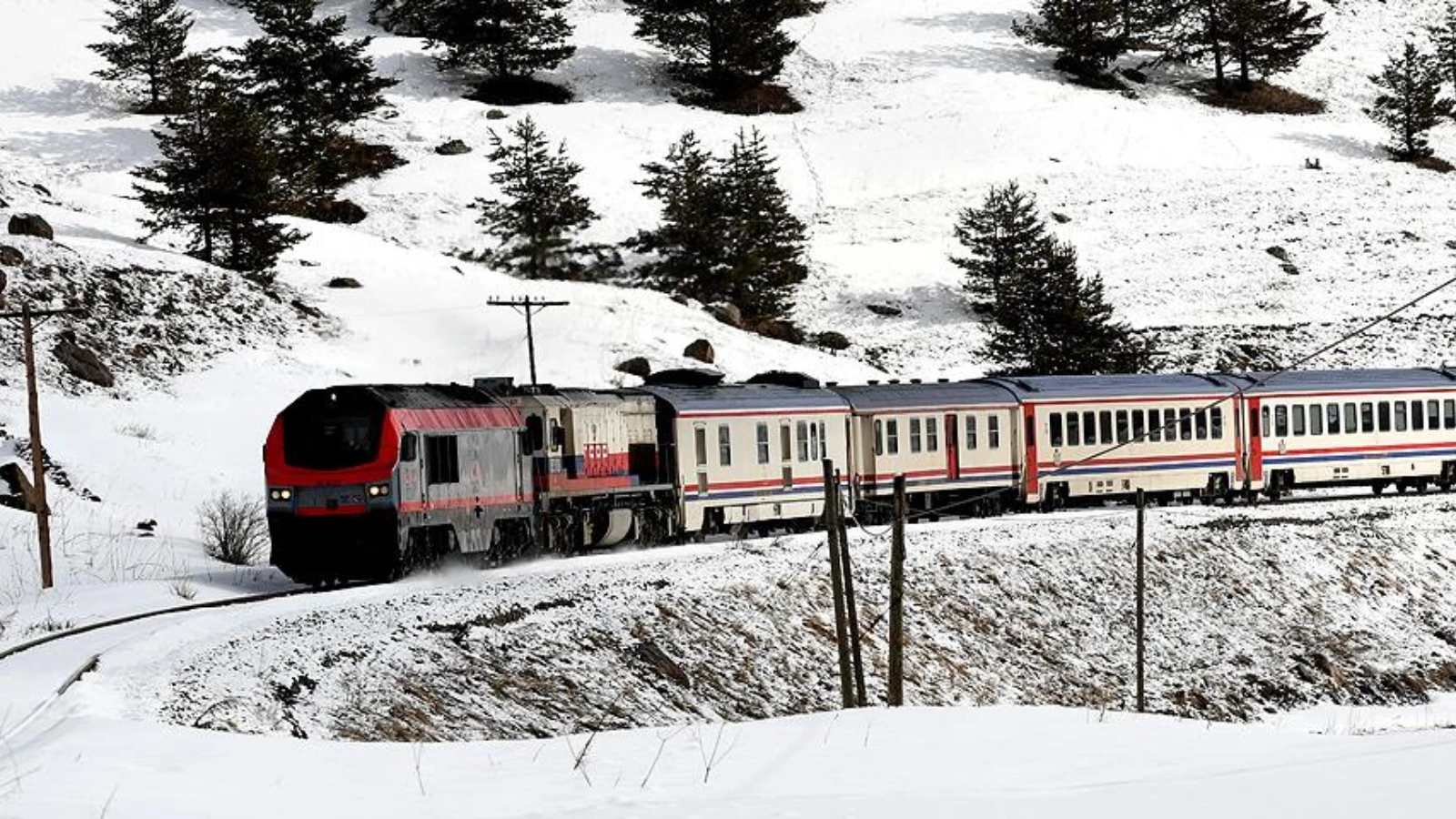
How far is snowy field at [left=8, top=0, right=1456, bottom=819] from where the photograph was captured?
507 inches

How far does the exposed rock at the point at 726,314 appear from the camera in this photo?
6562 centimetres

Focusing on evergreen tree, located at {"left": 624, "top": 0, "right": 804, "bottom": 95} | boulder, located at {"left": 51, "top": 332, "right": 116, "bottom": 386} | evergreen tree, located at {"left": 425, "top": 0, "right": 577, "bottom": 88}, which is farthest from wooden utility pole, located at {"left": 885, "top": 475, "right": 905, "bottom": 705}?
evergreen tree, located at {"left": 624, "top": 0, "right": 804, "bottom": 95}

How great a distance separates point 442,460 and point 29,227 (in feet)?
97.1

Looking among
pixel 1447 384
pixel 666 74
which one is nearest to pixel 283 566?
pixel 1447 384

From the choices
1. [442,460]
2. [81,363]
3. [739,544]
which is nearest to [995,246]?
[81,363]

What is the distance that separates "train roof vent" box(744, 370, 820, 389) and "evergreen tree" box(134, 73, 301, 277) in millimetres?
23253

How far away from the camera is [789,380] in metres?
41.1

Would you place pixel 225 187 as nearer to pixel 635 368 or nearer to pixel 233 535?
pixel 635 368

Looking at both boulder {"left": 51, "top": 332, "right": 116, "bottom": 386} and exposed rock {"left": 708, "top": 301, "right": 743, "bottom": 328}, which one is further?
exposed rock {"left": 708, "top": 301, "right": 743, "bottom": 328}

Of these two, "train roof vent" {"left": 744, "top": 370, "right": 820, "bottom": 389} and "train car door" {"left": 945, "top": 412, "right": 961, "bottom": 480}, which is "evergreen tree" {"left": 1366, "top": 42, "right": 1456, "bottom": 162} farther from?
"train roof vent" {"left": 744, "top": 370, "right": 820, "bottom": 389}

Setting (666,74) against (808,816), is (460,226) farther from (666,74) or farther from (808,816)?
(808,816)

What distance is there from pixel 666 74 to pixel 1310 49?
4046cm

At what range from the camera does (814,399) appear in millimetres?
38062

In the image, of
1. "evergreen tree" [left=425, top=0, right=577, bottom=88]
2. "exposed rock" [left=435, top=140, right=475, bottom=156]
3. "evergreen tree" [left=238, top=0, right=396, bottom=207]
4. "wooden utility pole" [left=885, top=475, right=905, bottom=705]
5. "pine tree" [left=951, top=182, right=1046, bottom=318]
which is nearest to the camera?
"wooden utility pole" [left=885, top=475, right=905, bottom=705]
